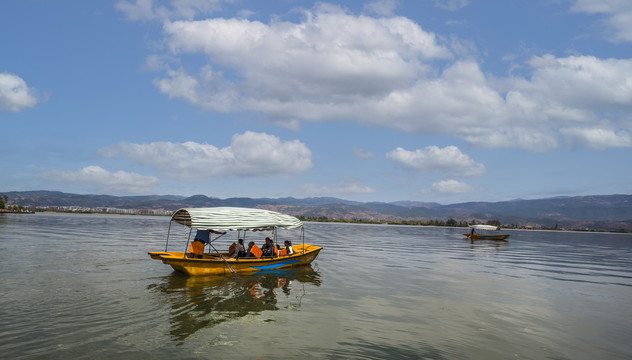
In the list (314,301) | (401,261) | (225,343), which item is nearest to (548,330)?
(314,301)

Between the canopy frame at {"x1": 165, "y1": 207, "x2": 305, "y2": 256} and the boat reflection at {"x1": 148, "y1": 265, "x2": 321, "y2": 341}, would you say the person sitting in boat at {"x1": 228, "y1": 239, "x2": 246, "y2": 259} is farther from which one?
the boat reflection at {"x1": 148, "y1": 265, "x2": 321, "y2": 341}

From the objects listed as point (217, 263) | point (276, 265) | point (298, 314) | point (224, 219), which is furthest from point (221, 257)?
point (298, 314)

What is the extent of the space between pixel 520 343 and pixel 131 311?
1397cm

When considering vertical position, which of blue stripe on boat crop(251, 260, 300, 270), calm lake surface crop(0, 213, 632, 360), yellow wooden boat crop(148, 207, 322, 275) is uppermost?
yellow wooden boat crop(148, 207, 322, 275)

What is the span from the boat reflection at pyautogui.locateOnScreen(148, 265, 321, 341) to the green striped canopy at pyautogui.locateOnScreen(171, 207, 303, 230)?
3059mm

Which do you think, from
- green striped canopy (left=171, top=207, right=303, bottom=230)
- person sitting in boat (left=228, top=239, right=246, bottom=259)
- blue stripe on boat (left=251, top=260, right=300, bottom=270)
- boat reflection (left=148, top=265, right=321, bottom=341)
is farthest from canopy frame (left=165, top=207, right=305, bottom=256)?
boat reflection (left=148, top=265, right=321, bottom=341)

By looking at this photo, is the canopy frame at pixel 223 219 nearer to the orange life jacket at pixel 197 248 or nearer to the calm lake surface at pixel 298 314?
the orange life jacket at pixel 197 248

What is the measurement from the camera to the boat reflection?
13.9m

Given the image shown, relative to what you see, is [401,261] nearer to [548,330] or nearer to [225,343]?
[548,330]

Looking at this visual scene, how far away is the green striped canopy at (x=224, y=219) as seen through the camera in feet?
73.0

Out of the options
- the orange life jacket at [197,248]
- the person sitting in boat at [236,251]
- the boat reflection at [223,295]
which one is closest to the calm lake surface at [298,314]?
the boat reflection at [223,295]

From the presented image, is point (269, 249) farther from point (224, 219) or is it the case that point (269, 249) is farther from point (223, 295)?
point (223, 295)

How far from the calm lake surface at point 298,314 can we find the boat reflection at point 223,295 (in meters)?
0.06

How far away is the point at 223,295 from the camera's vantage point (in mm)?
17891
